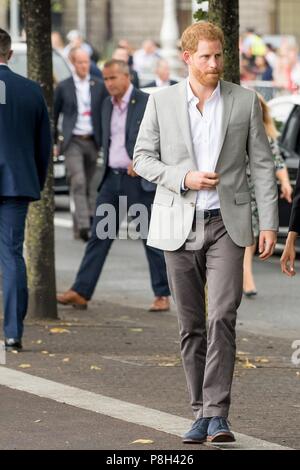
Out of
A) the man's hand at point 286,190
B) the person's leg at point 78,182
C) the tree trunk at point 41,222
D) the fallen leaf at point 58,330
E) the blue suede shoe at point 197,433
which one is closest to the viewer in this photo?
the blue suede shoe at point 197,433

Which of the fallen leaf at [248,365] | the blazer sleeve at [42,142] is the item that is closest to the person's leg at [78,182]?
the blazer sleeve at [42,142]

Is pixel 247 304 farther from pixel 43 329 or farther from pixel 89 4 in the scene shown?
pixel 89 4

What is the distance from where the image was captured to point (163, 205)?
7.71m

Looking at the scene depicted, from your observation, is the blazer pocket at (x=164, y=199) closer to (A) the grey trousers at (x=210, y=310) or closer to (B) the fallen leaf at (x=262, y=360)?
(A) the grey trousers at (x=210, y=310)

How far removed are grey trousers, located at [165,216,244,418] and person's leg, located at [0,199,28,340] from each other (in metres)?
2.79

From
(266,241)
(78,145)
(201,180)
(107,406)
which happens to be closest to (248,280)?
(78,145)

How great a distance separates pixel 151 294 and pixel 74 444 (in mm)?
6659

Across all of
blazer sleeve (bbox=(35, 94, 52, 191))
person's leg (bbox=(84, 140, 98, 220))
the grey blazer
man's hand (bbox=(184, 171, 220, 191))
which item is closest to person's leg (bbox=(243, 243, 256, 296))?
blazer sleeve (bbox=(35, 94, 52, 191))

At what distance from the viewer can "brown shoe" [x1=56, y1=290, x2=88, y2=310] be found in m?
12.7

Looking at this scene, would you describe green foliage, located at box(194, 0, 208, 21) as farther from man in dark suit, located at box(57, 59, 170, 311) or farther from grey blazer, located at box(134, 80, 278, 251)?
grey blazer, located at box(134, 80, 278, 251)

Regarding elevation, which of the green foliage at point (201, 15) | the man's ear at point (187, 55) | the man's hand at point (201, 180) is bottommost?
the man's hand at point (201, 180)

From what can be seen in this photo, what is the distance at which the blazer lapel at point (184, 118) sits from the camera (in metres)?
Answer: 7.61

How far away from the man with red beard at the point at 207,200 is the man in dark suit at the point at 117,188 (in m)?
4.96
